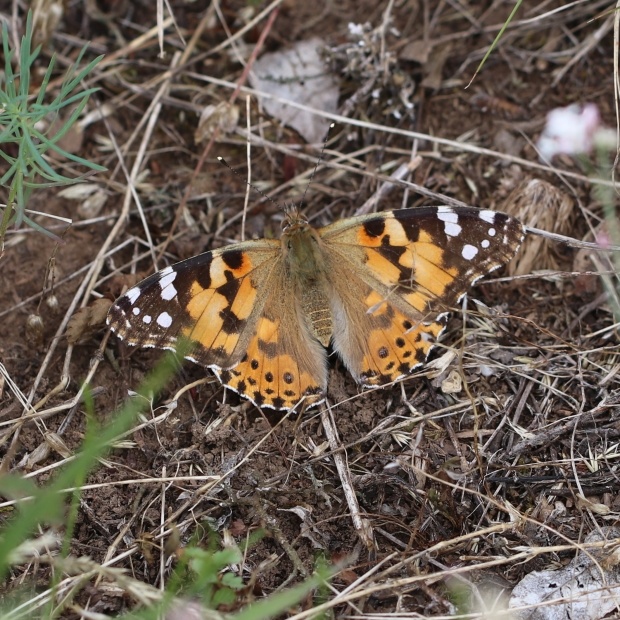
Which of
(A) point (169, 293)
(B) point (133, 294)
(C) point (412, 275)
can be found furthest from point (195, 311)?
(C) point (412, 275)

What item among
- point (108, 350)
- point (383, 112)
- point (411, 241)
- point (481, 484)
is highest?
point (383, 112)

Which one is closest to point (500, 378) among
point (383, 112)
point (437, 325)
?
point (437, 325)

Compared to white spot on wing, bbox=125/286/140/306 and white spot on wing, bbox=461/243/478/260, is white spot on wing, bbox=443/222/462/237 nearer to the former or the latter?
white spot on wing, bbox=461/243/478/260

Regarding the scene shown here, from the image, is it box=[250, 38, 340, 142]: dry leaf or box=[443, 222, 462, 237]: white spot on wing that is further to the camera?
box=[250, 38, 340, 142]: dry leaf

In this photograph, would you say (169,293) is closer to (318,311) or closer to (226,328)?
(226,328)

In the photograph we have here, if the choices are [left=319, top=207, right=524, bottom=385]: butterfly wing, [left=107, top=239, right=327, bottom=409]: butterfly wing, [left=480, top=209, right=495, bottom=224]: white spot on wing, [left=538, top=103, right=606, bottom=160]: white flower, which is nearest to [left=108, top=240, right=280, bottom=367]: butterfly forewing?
[left=107, top=239, right=327, bottom=409]: butterfly wing

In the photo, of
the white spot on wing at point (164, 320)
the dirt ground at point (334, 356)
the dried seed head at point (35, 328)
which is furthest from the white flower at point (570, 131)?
the dried seed head at point (35, 328)

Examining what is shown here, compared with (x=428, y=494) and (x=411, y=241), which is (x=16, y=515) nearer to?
(x=428, y=494)
